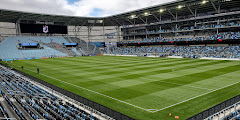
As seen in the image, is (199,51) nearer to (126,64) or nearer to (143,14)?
(143,14)

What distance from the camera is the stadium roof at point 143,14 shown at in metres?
60.8

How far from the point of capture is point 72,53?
87062 mm

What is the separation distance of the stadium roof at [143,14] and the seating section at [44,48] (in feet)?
29.9

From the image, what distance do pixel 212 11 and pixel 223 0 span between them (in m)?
12.9

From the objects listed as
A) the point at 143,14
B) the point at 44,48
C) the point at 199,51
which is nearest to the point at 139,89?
the point at 199,51

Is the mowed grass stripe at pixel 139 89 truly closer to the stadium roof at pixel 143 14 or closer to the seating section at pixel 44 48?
the stadium roof at pixel 143 14

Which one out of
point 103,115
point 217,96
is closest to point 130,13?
point 217,96

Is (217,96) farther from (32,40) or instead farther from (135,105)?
(32,40)

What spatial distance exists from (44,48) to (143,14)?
159ft

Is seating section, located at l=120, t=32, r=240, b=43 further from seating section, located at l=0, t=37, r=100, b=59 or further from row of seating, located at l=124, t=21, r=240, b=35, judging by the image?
seating section, located at l=0, t=37, r=100, b=59

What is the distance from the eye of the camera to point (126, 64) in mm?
46844

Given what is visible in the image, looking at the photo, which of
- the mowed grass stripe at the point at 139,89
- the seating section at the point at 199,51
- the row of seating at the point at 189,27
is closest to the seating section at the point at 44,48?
the row of seating at the point at 189,27

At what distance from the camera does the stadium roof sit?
60812mm

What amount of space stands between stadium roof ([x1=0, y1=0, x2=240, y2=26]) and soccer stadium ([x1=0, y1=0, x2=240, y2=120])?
0.34m
